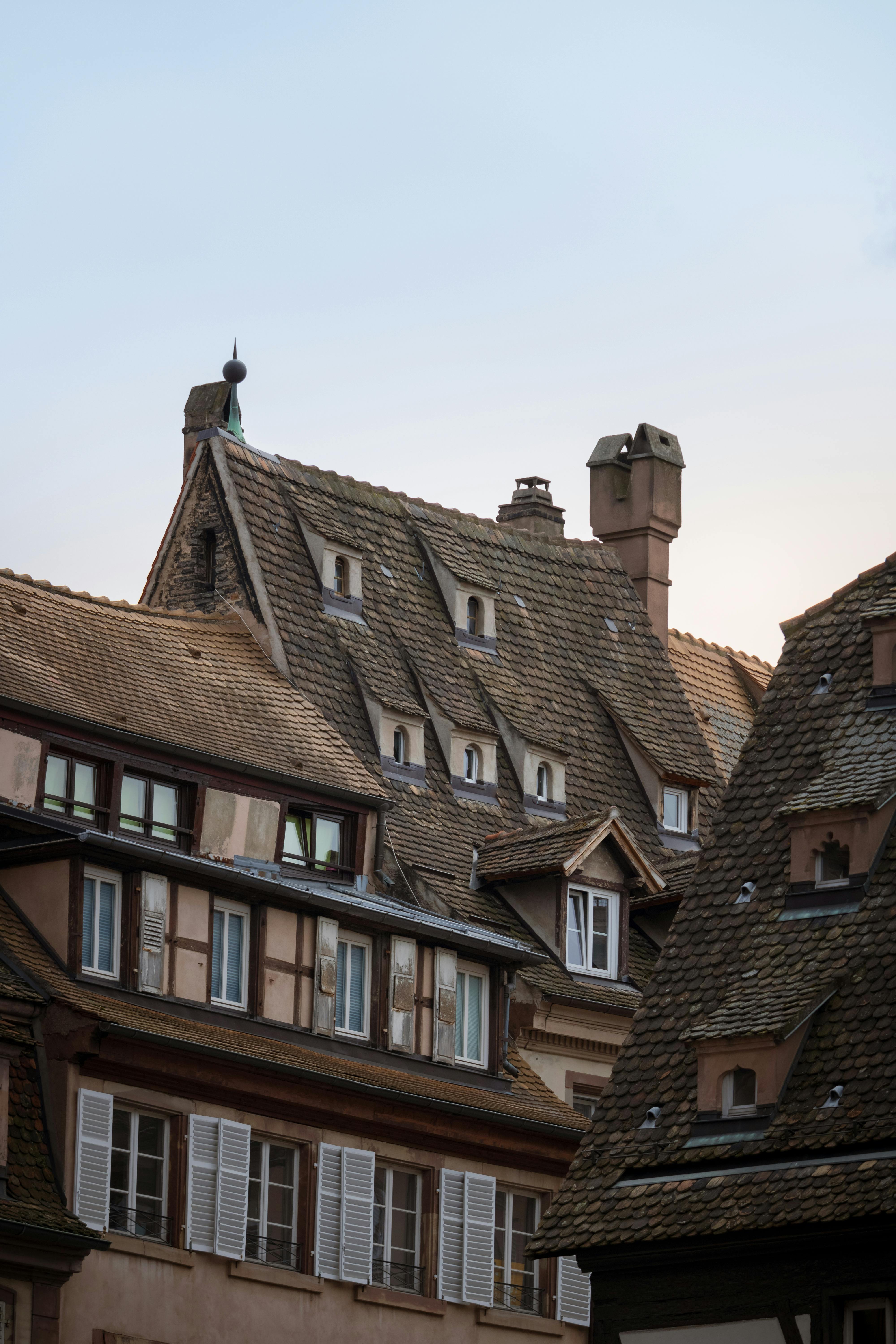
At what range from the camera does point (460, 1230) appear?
46625 millimetres

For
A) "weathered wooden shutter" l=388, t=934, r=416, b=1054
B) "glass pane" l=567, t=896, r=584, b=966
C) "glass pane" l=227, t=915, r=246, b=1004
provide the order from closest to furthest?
"glass pane" l=227, t=915, r=246, b=1004
"weathered wooden shutter" l=388, t=934, r=416, b=1054
"glass pane" l=567, t=896, r=584, b=966

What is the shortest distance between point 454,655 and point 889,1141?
25620 mm

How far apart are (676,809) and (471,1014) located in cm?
1095

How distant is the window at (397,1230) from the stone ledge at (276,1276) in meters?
1.31

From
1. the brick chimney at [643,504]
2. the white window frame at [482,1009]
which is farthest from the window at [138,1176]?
the brick chimney at [643,504]

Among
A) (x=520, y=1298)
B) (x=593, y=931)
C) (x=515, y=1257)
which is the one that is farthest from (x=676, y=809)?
(x=520, y=1298)

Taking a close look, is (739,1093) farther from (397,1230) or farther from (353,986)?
(353,986)

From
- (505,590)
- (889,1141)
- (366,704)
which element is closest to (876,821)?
(889,1141)

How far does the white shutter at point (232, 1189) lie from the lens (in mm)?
43156

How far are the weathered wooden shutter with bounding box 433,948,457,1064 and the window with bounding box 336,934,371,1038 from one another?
1.20m

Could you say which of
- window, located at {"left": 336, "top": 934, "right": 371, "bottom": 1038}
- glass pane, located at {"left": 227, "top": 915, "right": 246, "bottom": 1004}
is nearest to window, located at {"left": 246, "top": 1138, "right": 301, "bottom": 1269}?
glass pane, located at {"left": 227, "top": 915, "right": 246, "bottom": 1004}

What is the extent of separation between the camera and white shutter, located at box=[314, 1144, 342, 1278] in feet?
146

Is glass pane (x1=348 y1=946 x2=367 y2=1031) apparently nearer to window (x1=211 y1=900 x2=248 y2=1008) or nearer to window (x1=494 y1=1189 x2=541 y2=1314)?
window (x1=211 y1=900 x2=248 y2=1008)

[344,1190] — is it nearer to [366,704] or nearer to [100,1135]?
[100,1135]
